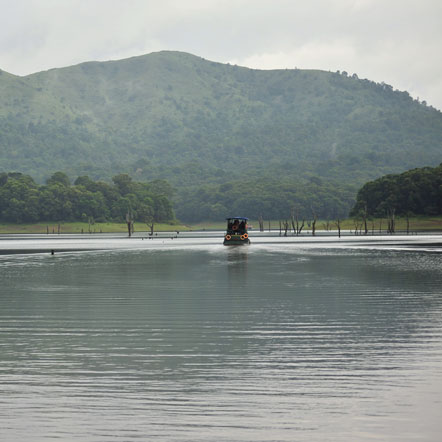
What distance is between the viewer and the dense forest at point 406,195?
556ft

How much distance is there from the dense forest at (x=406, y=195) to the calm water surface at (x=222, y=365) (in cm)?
14264

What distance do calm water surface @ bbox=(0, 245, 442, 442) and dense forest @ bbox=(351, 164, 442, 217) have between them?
143 meters

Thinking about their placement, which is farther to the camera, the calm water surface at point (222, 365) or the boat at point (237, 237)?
the boat at point (237, 237)

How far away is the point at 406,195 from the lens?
6831 inches

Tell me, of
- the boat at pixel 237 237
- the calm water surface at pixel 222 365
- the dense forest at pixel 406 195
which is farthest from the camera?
the dense forest at pixel 406 195

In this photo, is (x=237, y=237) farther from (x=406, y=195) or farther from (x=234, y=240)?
(x=406, y=195)

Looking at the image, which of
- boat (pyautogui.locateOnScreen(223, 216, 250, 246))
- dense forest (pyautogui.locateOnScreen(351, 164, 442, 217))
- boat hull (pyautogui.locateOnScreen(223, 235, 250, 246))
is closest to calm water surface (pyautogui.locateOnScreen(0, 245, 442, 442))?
boat (pyautogui.locateOnScreen(223, 216, 250, 246))

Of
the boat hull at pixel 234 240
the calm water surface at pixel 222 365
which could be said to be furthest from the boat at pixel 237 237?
the calm water surface at pixel 222 365

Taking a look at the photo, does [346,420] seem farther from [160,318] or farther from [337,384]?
[160,318]

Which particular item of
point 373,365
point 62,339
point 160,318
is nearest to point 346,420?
point 373,365

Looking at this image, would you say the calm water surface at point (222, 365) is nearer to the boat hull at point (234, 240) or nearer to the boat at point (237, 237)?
the boat at point (237, 237)

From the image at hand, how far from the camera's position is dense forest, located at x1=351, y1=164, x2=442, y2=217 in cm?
16950

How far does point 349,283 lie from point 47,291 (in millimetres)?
13170

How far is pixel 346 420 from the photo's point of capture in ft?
31.4
